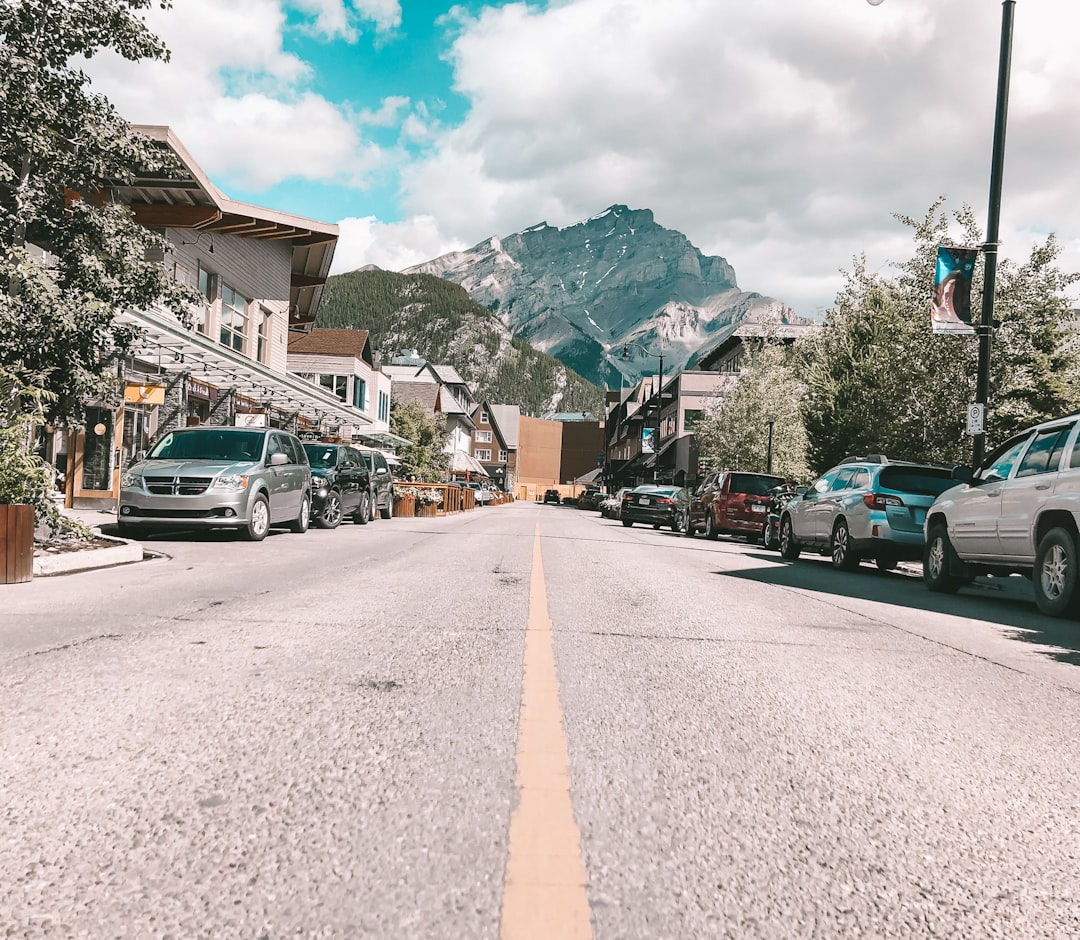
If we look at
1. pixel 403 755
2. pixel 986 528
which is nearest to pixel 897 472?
pixel 986 528

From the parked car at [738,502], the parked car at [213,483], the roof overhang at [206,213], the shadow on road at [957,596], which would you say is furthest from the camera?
the parked car at [738,502]

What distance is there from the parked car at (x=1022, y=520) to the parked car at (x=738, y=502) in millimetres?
11771

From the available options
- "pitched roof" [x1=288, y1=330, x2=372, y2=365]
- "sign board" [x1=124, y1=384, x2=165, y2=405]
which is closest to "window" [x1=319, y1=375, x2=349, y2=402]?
"pitched roof" [x1=288, y1=330, x2=372, y2=365]

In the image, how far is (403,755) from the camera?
3229mm

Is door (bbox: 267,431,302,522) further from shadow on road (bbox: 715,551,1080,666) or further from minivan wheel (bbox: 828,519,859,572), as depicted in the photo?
minivan wheel (bbox: 828,519,859,572)

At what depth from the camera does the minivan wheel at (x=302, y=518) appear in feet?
56.1

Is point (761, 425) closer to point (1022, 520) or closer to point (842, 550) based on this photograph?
point (842, 550)

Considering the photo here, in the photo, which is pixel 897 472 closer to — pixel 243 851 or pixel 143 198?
pixel 243 851

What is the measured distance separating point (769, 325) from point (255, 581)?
47.8 metres

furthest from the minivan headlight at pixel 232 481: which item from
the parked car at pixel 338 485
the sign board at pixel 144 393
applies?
the sign board at pixel 144 393

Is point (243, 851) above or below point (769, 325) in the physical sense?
below

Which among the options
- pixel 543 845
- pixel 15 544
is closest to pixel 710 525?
pixel 15 544

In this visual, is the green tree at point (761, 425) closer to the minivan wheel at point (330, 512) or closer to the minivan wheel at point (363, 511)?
the minivan wheel at point (363, 511)

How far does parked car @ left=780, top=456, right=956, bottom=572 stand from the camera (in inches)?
535
